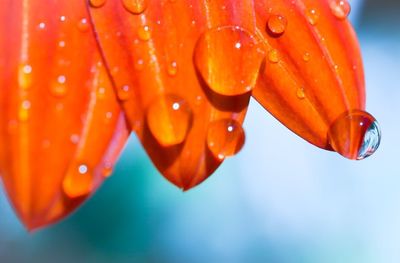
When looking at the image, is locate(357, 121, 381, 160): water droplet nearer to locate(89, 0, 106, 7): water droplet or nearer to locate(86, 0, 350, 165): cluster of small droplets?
locate(86, 0, 350, 165): cluster of small droplets

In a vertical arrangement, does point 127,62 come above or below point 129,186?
above

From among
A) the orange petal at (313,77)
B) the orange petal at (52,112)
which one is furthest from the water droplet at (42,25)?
the orange petal at (313,77)

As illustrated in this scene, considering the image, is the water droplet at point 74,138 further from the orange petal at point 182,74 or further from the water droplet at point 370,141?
the water droplet at point 370,141

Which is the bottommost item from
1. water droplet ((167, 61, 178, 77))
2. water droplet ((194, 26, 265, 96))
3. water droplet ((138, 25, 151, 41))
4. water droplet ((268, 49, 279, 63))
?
water droplet ((268, 49, 279, 63))

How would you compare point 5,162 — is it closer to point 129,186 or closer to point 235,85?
point 235,85

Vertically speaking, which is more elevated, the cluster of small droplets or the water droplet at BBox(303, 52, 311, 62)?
the cluster of small droplets

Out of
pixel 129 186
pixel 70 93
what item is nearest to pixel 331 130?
pixel 70 93

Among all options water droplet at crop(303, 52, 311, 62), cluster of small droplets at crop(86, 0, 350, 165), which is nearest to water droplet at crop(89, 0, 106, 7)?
cluster of small droplets at crop(86, 0, 350, 165)

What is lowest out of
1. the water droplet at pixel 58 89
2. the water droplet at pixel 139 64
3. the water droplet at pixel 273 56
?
the water droplet at pixel 273 56
